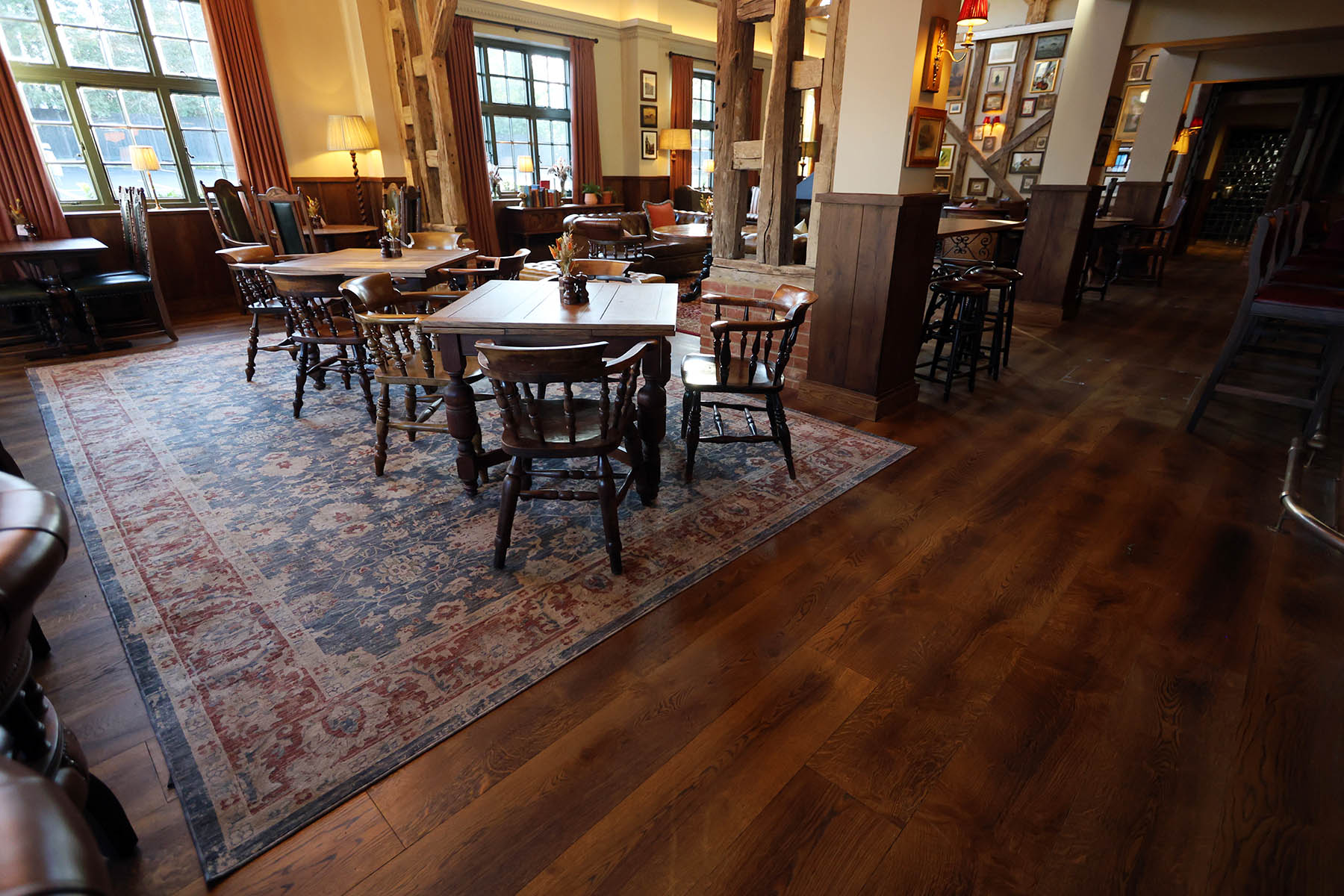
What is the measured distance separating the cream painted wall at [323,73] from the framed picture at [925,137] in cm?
559

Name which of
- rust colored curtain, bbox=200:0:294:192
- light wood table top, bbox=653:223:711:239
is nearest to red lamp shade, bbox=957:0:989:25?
light wood table top, bbox=653:223:711:239

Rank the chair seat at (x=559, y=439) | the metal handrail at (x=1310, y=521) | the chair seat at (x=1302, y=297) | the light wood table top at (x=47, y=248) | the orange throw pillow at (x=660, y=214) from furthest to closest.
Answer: the orange throw pillow at (x=660, y=214) < the light wood table top at (x=47, y=248) < the chair seat at (x=1302, y=297) < the chair seat at (x=559, y=439) < the metal handrail at (x=1310, y=521)

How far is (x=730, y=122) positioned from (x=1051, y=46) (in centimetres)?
800

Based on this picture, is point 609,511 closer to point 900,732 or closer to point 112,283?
point 900,732

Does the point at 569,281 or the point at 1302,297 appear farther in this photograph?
the point at 1302,297

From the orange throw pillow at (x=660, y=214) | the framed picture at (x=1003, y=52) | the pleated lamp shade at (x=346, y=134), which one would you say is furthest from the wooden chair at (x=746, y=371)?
the framed picture at (x=1003, y=52)

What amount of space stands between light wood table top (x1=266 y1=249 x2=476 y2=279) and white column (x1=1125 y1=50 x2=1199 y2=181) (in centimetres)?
869

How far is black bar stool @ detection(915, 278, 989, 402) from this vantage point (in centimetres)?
365

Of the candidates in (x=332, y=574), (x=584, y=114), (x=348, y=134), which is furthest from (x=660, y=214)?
(x=332, y=574)

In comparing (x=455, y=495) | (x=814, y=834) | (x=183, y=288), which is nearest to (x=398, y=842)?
(x=814, y=834)

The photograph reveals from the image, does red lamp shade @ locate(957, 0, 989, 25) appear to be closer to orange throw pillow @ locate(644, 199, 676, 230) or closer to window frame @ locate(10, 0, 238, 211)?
orange throw pillow @ locate(644, 199, 676, 230)

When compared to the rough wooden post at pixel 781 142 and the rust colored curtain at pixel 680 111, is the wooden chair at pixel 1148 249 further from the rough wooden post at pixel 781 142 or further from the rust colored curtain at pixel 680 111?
the rust colored curtain at pixel 680 111

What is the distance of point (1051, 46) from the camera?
888 centimetres

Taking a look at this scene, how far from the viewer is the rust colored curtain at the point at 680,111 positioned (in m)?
9.25
